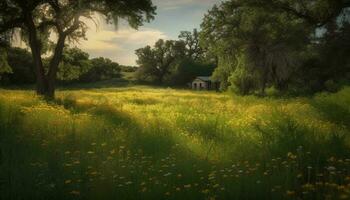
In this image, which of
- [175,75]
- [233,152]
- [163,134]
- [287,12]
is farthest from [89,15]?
[175,75]

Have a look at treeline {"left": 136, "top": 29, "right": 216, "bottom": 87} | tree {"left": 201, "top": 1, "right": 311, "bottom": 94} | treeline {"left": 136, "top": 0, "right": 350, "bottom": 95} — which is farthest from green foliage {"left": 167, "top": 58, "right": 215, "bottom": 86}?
tree {"left": 201, "top": 1, "right": 311, "bottom": 94}

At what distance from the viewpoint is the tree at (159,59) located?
115312 millimetres

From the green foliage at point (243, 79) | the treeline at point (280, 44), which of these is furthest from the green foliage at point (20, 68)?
the green foliage at point (243, 79)

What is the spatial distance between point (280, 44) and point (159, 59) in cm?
7109

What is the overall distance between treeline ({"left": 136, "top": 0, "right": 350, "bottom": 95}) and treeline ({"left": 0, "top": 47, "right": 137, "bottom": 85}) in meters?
11.2

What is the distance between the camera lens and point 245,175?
7.45 m

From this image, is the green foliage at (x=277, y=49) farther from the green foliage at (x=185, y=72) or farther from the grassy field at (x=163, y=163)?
the green foliage at (x=185, y=72)

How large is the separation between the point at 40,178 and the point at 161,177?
78.2 inches

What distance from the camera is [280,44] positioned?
154 feet

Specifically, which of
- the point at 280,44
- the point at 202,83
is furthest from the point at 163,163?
the point at 202,83

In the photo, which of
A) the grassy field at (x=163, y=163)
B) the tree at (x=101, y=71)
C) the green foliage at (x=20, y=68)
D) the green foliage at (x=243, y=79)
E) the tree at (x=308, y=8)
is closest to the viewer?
the grassy field at (x=163, y=163)

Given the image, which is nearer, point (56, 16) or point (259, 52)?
point (56, 16)

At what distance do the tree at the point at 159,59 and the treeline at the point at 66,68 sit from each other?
13.2m

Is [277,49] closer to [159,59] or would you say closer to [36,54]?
[36,54]
